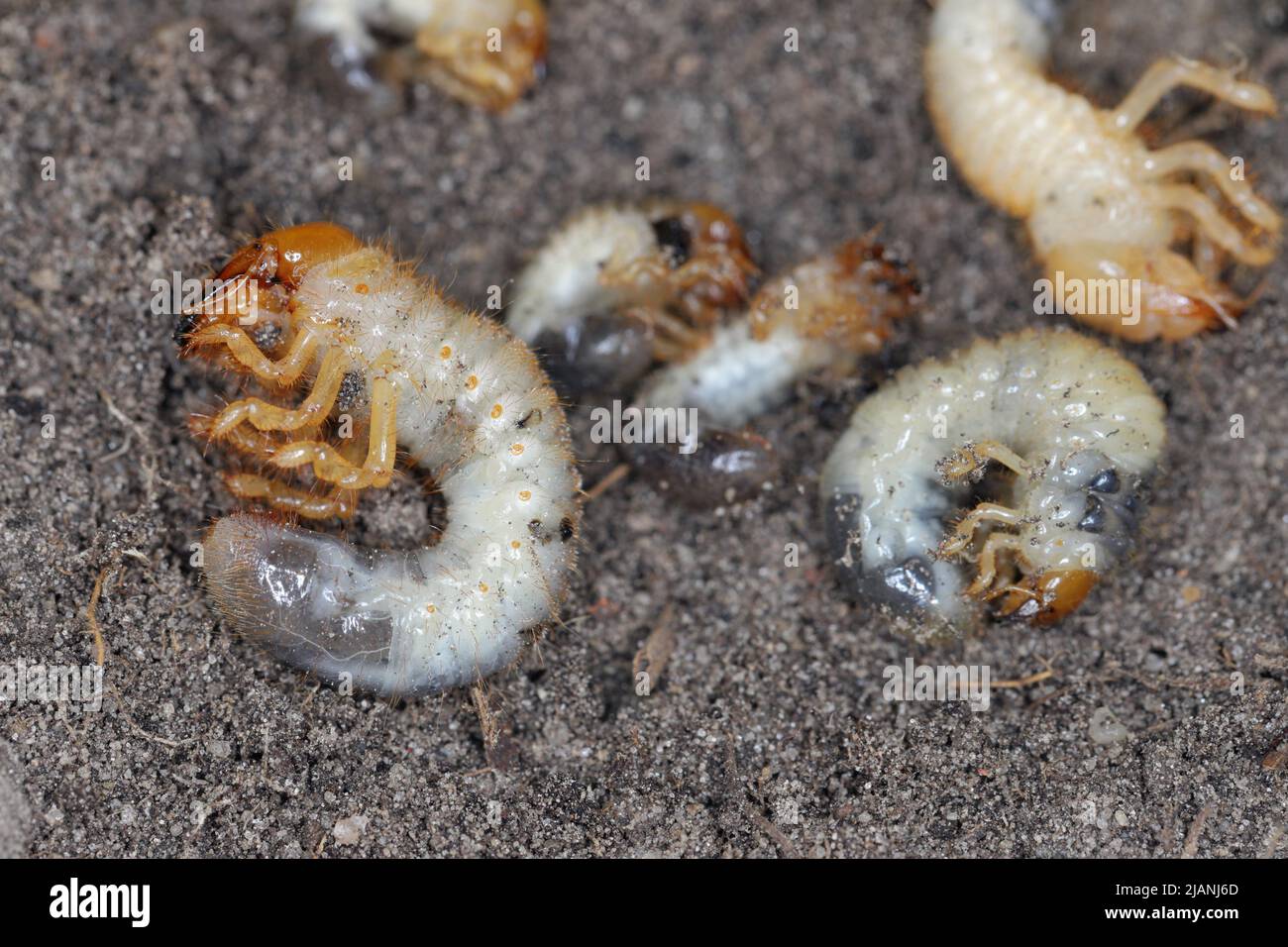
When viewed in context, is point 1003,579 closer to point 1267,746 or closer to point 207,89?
point 1267,746

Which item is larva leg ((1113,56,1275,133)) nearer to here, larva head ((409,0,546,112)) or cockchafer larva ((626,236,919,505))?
cockchafer larva ((626,236,919,505))

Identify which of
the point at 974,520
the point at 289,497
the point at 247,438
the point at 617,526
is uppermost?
the point at 247,438

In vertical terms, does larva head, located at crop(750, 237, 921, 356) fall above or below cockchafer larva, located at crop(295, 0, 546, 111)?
below

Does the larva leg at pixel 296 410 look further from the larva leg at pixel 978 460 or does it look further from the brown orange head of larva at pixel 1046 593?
the brown orange head of larva at pixel 1046 593

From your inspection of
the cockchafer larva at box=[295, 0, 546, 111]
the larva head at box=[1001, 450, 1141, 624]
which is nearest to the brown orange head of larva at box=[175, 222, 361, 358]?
the cockchafer larva at box=[295, 0, 546, 111]

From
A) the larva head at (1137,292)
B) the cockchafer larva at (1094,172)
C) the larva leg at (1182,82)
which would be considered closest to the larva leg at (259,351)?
the cockchafer larva at (1094,172)

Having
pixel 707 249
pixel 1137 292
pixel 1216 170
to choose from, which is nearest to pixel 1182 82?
pixel 1216 170

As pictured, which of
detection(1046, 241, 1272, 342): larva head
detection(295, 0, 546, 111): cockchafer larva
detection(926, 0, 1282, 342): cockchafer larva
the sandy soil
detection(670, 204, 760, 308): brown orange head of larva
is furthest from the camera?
detection(295, 0, 546, 111): cockchafer larva

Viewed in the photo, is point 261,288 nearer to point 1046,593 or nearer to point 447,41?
point 447,41

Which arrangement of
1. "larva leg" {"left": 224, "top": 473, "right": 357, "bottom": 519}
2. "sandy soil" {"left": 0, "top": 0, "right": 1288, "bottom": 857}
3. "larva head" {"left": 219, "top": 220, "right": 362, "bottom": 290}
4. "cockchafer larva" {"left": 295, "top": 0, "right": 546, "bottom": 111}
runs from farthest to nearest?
"cockchafer larva" {"left": 295, "top": 0, "right": 546, "bottom": 111} < "larva leg" {"left": 224, "top": 473, "right": 357, "bottom": 519} < "larva head" {"left": 219, "top": 220, "right": 362, "bottom": 290} < "sandy soil" {"left": 0, "top": 0, "right": 1288, "bottom": 857}
